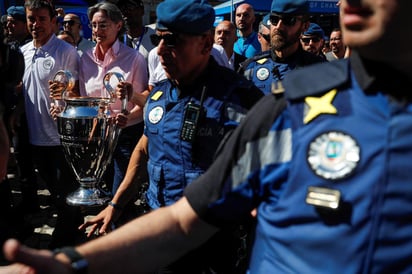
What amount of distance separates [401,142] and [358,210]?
17 centimetres

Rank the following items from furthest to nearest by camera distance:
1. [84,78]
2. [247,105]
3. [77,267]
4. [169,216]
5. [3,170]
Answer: [84,78], [247,105], [3,170], [169,216], [77,267]

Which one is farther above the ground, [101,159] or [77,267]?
[77,267]

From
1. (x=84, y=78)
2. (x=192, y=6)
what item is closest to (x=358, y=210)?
(x=192, y=6)

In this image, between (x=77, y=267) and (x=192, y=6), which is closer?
(x=77, y=267)

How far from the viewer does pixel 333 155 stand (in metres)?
0.96

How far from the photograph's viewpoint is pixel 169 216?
1.17 m

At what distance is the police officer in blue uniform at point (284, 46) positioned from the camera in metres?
3.51

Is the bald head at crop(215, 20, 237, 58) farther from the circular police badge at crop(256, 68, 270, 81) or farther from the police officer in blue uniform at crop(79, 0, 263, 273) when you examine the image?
the police officer in blue uniform at crop(79, 0, 263, 273)

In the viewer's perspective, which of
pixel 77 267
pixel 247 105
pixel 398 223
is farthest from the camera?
pixel 247 105

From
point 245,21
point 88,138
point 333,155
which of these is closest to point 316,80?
point 333,155

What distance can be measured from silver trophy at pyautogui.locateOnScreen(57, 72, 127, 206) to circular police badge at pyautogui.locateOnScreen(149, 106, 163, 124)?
0.61 metres

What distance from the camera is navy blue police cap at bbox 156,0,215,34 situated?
2010 mm

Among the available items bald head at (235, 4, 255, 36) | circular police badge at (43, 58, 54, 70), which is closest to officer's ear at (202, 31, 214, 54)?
circular police badge at (43, 58, 54, 70)

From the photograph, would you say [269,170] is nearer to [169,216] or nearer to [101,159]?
[169,216]
